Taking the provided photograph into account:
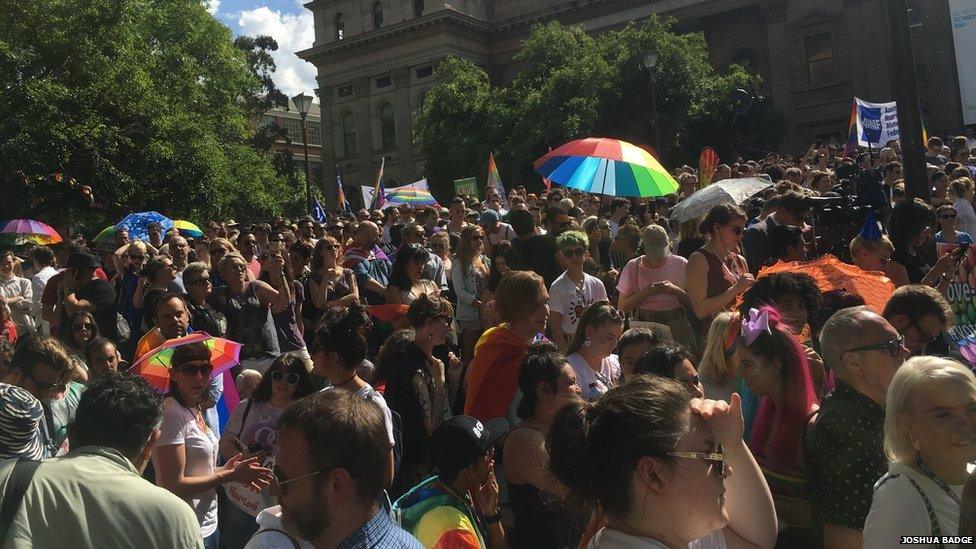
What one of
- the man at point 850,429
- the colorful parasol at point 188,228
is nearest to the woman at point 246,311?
the man at point 850,429

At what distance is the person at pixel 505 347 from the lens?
5039 mm

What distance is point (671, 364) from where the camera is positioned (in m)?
4.49

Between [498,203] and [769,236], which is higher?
[498,203]

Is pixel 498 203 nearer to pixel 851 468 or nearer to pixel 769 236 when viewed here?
pixel 769 236

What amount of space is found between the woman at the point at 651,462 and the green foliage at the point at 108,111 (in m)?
25.9

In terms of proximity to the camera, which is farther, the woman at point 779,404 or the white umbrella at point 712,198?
the white umbrella at point 712,198

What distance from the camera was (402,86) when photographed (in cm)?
5881

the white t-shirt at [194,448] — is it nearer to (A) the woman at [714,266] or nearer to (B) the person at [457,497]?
(B) the person at [457,497]

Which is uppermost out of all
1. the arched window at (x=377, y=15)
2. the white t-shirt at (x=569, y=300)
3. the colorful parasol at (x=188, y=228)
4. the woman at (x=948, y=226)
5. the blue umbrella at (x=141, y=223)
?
the arched window at (x=377, y=15)

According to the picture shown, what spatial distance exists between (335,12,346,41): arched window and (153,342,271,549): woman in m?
61.2

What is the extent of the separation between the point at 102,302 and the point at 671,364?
5.44 metres

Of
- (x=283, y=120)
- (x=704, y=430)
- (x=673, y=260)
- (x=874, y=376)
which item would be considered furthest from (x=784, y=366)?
(x=283, y=120)

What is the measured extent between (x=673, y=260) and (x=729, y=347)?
293 centimetres

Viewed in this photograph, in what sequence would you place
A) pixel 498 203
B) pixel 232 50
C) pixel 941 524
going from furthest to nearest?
→ pixel 232 50 < pixel 498 203 < pixel 941 524
